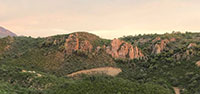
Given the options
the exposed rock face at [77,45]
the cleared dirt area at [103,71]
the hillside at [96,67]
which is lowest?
the cleared dirt area at [103,71]

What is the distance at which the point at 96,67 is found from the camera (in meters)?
64.2

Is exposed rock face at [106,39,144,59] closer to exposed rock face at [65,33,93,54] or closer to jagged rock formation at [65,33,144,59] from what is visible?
jagged rock formation at [65,33,144,59]

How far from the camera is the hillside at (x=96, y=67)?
40188 mm

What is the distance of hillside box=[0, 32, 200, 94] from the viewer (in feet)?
132

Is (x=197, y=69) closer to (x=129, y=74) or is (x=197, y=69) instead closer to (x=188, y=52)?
(x=188, y=52)

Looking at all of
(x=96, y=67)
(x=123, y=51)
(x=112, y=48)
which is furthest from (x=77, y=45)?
(x=123, y=51)

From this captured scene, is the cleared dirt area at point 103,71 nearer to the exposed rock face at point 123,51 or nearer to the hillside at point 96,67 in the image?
the hillside at point 96,67

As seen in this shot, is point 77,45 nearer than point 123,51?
No

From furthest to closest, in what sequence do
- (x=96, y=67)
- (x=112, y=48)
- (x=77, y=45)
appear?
1. (x=112, y=48)
2. (x=77, y=45)
3. (x=96, y=67)

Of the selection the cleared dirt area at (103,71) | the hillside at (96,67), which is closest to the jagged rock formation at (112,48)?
the hillside at (96,67)

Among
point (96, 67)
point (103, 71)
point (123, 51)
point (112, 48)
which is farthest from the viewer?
point (112, 48)

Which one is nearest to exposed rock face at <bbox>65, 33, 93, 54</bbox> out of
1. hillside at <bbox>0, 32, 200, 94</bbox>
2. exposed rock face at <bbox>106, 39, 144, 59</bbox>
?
hillside at <bbox>0, 32, 200, 94</bbox>

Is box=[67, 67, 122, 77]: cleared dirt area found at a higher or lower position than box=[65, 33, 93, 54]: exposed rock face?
lower

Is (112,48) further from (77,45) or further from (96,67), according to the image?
(77,45)
